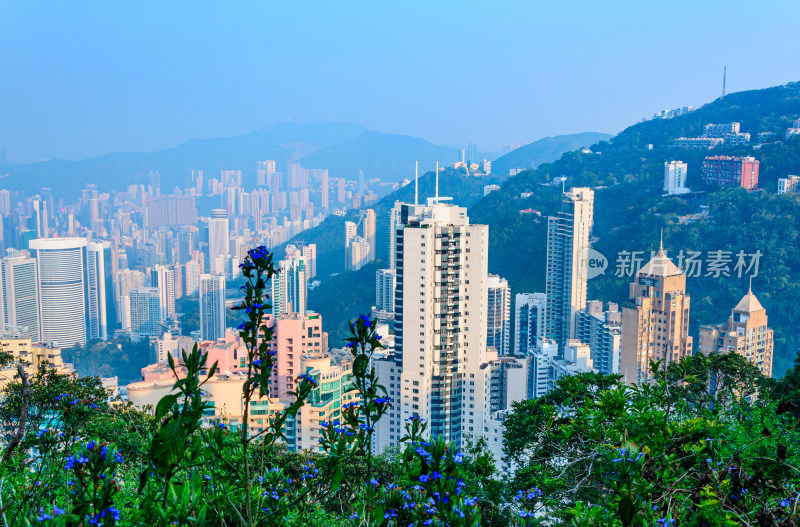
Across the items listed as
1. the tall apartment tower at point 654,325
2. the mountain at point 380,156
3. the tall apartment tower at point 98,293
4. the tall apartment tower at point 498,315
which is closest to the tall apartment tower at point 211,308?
the tall apartment tower at point 98,293

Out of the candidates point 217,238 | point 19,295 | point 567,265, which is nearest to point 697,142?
point 567,265

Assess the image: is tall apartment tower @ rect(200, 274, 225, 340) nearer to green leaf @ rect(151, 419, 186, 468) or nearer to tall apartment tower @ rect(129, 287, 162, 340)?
tall apartment tower @ rect(129, 287, 162, 340)

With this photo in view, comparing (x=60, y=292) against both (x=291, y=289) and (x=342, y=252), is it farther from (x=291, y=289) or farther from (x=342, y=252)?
(x=342, y=252)

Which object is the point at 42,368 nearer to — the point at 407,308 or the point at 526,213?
the point at 407,308

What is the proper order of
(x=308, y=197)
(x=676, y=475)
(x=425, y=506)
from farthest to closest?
(x=308, y=197) < (x=676, y=475) < (x=425, y=506)

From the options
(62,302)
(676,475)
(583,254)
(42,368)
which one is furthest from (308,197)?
(676,475)
